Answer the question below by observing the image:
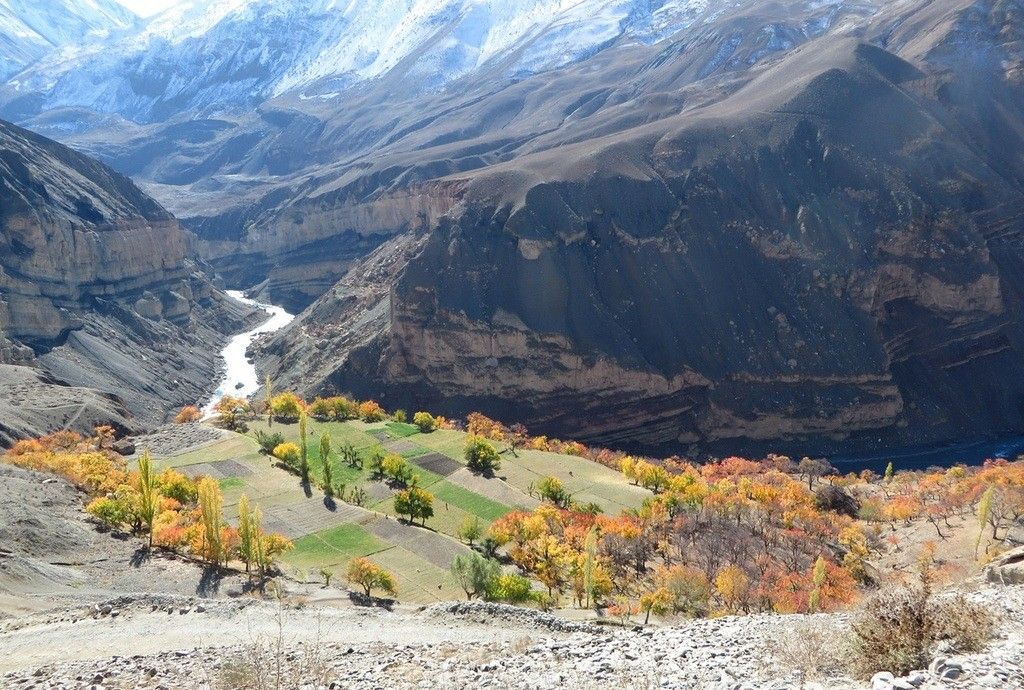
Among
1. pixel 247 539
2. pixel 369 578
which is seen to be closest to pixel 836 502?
pixel 369 578

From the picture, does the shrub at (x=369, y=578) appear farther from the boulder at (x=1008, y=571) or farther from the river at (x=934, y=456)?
the river at (x=934, y=456)

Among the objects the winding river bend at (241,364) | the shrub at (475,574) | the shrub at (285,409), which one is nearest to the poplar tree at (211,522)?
the shrub at (475,574)

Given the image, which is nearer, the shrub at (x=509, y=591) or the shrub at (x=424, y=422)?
the shrub at (x=509, y=591)

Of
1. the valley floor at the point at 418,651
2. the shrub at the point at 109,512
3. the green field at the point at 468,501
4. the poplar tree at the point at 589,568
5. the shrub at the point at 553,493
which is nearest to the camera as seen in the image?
the valley floor at the point at 418,651

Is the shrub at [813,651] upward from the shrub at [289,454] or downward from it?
downward

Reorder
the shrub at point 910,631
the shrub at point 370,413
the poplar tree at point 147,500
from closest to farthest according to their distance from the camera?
the shrub at point 910,631
the poplar tree at point 147,500
the shrub at point 370,413

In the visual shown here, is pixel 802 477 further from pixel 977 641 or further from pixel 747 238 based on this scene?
pixel 977 641

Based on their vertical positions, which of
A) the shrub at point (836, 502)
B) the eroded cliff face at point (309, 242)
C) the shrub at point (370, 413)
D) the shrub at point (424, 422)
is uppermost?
the eroded cliff face at point (309, 242)
